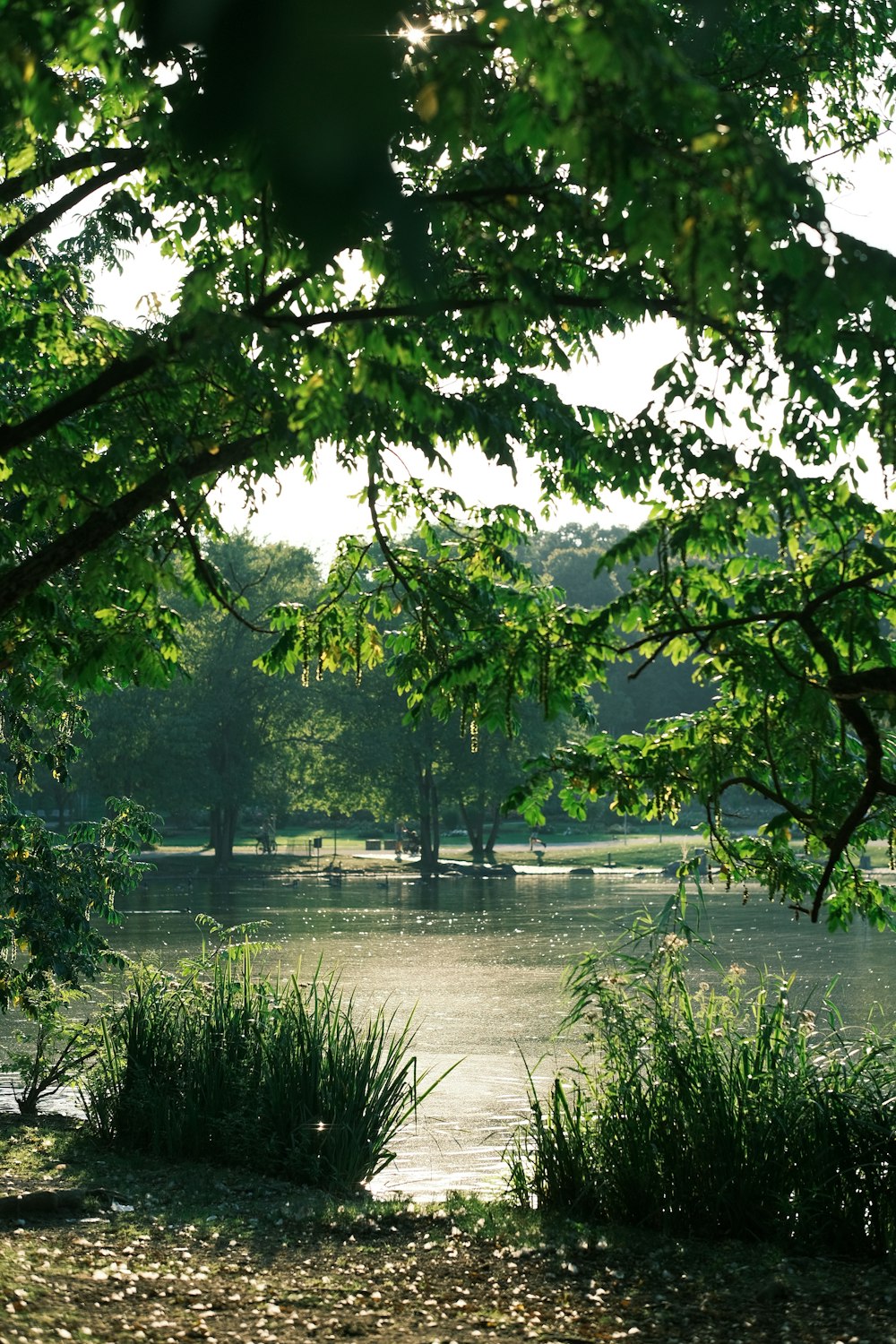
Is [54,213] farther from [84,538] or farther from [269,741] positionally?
[269,741]

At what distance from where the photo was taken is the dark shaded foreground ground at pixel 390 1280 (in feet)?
16.8

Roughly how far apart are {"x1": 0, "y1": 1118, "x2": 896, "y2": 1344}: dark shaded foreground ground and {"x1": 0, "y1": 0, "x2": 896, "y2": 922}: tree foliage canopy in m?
1.55

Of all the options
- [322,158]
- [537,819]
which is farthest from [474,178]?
[537,819]

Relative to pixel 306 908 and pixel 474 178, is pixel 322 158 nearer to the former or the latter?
pixel 474 178

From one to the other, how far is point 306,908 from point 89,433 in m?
29.7

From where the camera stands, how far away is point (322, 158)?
12.1 ft

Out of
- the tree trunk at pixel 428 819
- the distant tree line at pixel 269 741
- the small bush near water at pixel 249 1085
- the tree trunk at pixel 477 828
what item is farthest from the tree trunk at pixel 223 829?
the small bush near water at pixel 249 1085

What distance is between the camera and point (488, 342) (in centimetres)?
738

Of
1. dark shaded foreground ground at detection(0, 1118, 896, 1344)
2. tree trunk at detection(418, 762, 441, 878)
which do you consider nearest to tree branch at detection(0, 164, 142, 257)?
A: dark shaded foreground ground at detection(0, 1118, 896, 1344)

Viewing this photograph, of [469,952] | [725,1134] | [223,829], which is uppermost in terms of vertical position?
[223,829]

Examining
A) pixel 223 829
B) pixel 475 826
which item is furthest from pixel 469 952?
pixel 475 826

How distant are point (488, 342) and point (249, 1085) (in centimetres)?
445

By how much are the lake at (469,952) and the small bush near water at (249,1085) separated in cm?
76

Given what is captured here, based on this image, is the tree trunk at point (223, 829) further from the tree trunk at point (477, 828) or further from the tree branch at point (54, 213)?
the tree branch at point (54, 213)
